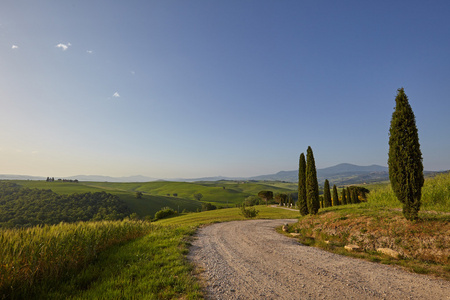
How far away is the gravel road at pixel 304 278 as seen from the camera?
616cm

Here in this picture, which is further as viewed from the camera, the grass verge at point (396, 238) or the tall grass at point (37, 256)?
the grass verge at point (396, 238)

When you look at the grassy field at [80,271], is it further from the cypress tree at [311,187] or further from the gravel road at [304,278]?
the cypress tree at [311,187]

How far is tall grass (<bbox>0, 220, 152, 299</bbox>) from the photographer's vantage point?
5750 millimetres

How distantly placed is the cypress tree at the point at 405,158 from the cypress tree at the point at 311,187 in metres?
9.55

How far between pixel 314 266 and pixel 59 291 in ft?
32.7

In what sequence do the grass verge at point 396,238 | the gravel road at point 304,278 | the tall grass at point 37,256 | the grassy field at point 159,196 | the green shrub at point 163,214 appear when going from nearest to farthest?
1. the tall grass at point 37,256
2. the gravel road at point 304,278
3. the grass verge at point 396,238
4. the green shrub at point 163,214
5. the grassy field at point 159,196

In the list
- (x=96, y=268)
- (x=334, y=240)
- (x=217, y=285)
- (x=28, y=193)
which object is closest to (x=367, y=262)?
(x=334, y=240)

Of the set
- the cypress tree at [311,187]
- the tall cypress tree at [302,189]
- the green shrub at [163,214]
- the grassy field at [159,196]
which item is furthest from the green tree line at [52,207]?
the cypress tree at [311,187]

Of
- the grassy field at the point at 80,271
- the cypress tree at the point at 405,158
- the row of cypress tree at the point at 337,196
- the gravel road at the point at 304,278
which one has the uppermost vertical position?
the cypress tree at the point at 405,158

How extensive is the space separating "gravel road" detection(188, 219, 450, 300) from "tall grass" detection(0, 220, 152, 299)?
525 centimetres

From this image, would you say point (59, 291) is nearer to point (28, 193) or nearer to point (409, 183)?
point (409, 183)

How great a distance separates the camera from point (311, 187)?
22.7 meters

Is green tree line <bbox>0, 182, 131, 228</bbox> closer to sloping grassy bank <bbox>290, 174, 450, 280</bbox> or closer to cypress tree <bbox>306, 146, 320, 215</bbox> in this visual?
cypress tree <bbox>306, 146, 320, 215</bbox>

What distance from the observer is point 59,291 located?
6020 mm
